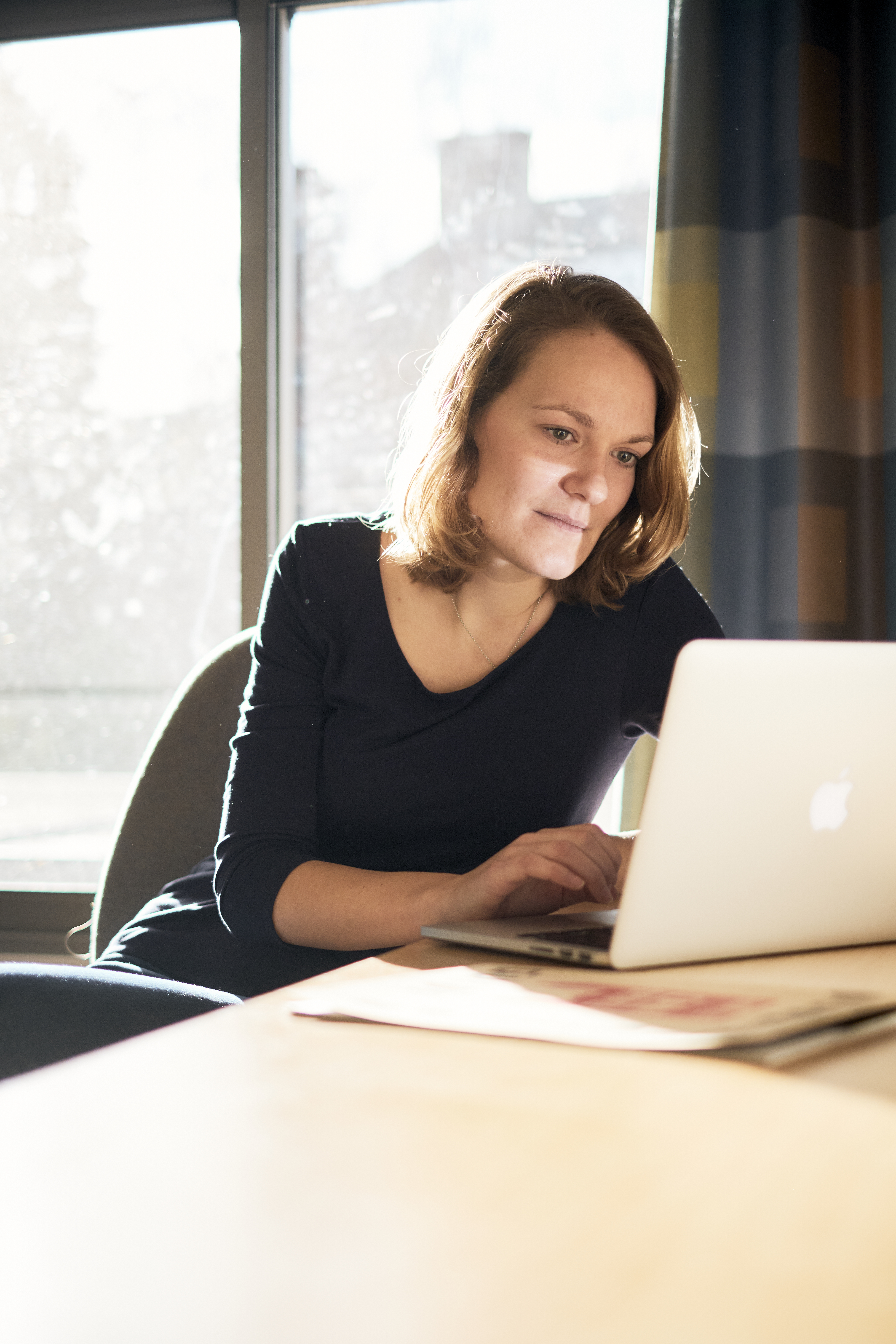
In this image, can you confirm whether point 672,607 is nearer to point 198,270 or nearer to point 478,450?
point 478,450

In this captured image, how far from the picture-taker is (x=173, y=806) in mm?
1334

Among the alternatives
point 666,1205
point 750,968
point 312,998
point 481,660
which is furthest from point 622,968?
point 481,660

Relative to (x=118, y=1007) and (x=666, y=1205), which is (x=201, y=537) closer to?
(x=118, y=1007)

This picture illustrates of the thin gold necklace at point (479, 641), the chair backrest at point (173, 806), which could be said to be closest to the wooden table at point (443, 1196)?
the thin gold necklace at point (479, 641)

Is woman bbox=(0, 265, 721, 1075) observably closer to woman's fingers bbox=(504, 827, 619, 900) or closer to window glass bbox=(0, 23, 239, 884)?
woman's fingers bbox=(504, 827, 619, 900)

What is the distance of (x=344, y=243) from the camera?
224 centimetres

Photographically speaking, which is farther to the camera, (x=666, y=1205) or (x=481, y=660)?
(x=481, y=660)

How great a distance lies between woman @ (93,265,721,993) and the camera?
1.12 meters

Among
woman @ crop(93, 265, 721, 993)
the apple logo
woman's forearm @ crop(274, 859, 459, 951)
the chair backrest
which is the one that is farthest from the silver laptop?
the chair backrest

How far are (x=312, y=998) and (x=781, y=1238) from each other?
332 mm

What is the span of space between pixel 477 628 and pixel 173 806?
1.39 ft

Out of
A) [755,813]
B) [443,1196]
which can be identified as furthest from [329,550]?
[443,1196]

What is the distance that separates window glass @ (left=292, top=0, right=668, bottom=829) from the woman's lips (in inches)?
42.3

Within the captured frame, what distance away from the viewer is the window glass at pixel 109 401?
227cm
